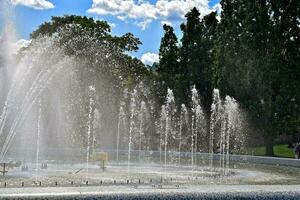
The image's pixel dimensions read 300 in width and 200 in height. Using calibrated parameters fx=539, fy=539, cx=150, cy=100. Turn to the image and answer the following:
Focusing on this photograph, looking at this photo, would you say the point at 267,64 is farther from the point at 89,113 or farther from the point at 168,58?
the point at 89,113

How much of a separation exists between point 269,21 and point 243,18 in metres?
1.63

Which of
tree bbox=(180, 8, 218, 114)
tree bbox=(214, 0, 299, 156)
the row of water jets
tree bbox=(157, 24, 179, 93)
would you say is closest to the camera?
tree bbox=(214, 0, 299, 156)

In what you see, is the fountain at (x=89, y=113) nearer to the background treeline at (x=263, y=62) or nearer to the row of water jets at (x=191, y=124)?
the row of water jets at (x=191, y=124)

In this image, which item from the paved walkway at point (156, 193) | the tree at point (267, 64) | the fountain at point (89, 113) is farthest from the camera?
the fountain at point (89, 113)

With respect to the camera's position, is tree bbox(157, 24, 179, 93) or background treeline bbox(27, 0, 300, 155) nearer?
background treeline bbox(27, 0, 300, 155)

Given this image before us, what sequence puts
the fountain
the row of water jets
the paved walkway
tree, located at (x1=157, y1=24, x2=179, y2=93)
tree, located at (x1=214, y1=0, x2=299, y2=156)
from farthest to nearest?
tree, located at (x1=157, y1=24, x2=179, y2=93)
the fountain
the row of water jets
tree, located at (x1=214, y1=0, x2=299, y2=156)
the paved walkway

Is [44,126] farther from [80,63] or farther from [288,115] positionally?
[288,115]

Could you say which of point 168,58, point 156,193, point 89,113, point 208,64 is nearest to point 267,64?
point 208,64

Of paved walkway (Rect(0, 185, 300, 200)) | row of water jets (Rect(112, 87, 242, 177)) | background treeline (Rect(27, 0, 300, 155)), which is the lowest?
paved walkway (Rect(0, 185, 300, 200))

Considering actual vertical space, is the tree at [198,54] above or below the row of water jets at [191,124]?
above

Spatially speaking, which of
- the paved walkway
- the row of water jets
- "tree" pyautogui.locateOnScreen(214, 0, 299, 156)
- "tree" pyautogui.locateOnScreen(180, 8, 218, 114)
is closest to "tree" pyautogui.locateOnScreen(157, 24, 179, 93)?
"tree" pyautogui.locateOnScreen(180, 8, 218, 114)

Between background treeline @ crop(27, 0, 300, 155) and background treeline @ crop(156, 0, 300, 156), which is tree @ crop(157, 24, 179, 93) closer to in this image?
background treeline @ crop(27, 0, 300, 155)

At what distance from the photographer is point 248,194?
19.7 ft

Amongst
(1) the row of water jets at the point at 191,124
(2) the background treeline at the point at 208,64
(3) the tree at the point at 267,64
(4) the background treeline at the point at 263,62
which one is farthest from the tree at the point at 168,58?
(3) the tree at the point at 267,64
